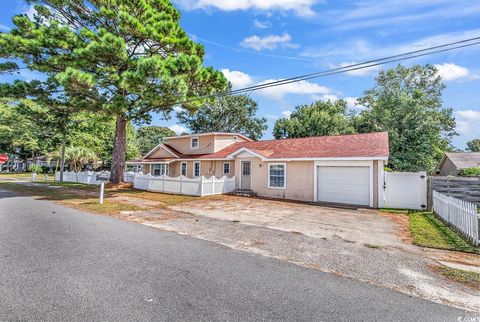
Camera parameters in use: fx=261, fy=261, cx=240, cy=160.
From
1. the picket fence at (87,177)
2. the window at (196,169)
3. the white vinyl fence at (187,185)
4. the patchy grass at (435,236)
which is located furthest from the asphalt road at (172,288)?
the picket fence at (87,177)

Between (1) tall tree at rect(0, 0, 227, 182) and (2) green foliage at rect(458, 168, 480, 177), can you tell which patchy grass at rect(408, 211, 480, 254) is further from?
(2) green foliage at rect(458, 168, 480, 177)

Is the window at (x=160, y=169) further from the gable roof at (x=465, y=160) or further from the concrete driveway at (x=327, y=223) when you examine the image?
the gable roof at (x=465, y=160)

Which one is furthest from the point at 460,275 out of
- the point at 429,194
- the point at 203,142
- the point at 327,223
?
the point at 203,142

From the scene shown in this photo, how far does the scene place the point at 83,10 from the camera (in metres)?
16.3

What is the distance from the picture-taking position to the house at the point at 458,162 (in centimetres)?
2985

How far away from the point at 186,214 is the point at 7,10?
51.5ft

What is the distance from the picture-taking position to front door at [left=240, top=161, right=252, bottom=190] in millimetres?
18094

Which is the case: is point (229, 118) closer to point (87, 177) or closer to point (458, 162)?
point (87, 177)

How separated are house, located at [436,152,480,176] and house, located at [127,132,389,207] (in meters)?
21.5

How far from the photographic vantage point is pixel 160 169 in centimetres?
2489

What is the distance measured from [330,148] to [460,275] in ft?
39.7

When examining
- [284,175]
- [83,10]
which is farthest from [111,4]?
[284,175]

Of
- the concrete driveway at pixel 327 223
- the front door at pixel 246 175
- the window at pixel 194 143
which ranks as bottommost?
the concrete driveway at pixel 327 223

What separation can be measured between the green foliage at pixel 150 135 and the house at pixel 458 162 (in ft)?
186
